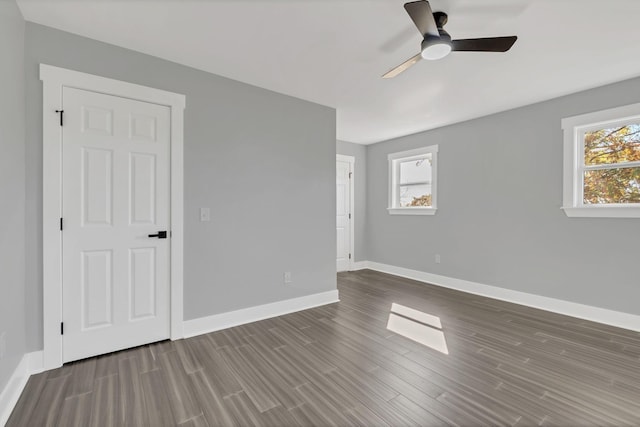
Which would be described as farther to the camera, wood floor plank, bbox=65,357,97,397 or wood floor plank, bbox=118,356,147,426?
wood floor plank, bbox=65,357,97,397

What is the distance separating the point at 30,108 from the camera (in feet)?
7.17

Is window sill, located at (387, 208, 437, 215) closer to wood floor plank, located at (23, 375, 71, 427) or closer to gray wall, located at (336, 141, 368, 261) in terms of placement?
gray wall, located at (336, 141, 368, 261)

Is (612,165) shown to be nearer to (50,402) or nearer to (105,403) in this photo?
(105,403)

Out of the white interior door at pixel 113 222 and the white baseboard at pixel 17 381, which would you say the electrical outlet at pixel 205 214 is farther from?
the white baseboard at pixel 17 381

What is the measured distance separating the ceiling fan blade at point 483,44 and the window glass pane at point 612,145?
2.29m

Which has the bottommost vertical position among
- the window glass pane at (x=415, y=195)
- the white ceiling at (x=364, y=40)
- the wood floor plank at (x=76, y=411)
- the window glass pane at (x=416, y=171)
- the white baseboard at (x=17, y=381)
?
the wood floor plank at (x=76, y=411)

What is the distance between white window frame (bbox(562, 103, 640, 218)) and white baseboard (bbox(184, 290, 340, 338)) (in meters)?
3.10

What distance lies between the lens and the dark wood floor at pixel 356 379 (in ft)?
5.73

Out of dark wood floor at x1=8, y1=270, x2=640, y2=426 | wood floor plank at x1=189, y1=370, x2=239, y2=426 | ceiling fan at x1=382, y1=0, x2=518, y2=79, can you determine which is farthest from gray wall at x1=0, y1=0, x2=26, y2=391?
ceiling fan at x1=382, y1=0, x2=518, y2=79

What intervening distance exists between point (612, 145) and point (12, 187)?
219 inches

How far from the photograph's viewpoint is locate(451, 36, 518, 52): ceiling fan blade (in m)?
2.00

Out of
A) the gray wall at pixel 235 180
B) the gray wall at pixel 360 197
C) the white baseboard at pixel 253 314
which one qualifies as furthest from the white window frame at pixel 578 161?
the gray wall at pixel 360 197

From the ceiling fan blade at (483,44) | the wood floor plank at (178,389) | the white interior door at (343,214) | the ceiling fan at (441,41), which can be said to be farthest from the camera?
the white interior door at (343,214)

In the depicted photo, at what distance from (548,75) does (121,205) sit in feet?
14.2
